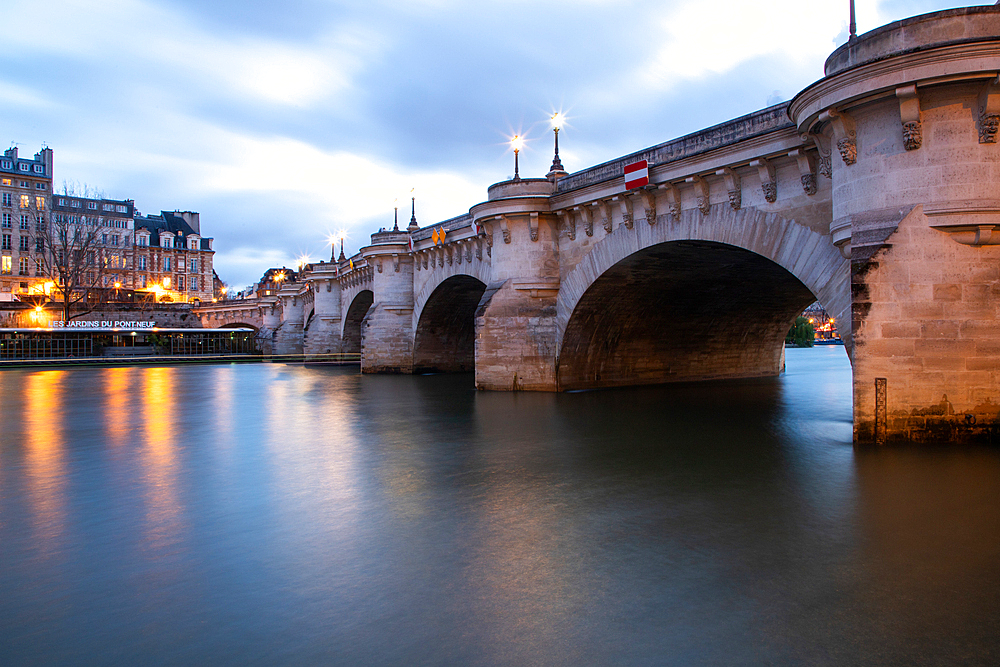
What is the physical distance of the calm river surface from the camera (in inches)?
191

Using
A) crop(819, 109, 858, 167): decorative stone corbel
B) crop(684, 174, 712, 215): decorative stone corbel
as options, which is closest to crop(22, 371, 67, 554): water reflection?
crop(819, 109, 858, 167): decorative stone corbel

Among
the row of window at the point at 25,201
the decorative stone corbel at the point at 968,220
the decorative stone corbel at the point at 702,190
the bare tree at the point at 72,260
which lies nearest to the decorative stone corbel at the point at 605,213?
the decorative stone corbel at the point at 702,190

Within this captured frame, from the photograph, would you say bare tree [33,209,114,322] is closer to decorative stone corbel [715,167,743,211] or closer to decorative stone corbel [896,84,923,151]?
decorative stone corbel [715,167,743,211]

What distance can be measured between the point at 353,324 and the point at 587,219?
3669 centimetres

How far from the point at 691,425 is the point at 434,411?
743 cm

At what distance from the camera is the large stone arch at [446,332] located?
123ft

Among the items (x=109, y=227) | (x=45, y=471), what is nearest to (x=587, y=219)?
(x=45, y=471)

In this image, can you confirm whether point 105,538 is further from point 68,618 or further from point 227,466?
point 227,466

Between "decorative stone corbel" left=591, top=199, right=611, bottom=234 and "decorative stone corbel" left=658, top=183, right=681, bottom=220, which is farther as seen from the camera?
"decorative stone corbel" left=591, top=199, right=611, bottom=234

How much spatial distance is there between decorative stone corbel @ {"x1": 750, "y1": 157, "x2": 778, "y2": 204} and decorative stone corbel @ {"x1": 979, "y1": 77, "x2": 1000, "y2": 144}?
4762 millimetres

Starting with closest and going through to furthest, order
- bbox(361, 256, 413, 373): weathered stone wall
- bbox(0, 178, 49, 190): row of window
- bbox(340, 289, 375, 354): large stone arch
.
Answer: bbox(361, 256, 413, 373): weathered stone wall → bbox(340, 289, 375, 354): large stone arch → bbox(0, 178, 49, 190): row of window

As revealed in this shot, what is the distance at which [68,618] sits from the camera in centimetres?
526

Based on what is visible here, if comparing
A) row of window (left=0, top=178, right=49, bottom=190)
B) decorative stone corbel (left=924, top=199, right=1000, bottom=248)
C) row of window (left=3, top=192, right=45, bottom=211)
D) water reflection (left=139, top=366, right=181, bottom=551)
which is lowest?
water reflection (left=139, top=366, right=181, bottom=551)

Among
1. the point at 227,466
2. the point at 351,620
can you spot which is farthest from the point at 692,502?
the point at 227,466
